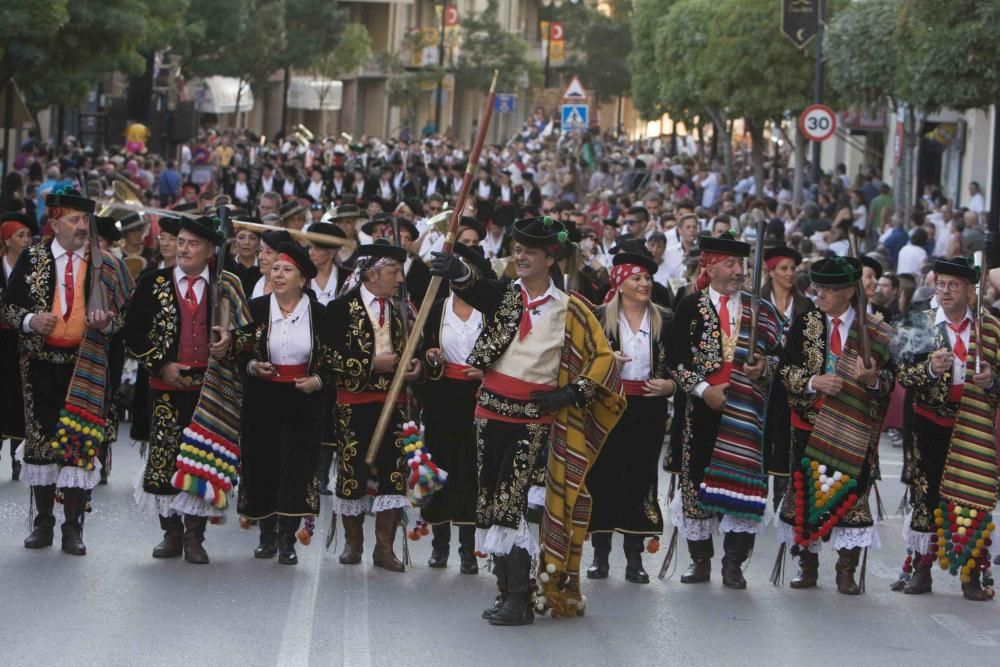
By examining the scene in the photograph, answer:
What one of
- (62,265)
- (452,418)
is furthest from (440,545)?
(62,265)

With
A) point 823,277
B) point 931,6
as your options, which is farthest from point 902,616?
point 931,6

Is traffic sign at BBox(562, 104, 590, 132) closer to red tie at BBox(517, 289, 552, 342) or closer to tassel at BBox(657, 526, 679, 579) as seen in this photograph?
tassel at BBox(657, 526, 679, 579)

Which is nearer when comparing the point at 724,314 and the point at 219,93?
the point at 724,314

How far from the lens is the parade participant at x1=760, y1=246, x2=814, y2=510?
39.5 ft

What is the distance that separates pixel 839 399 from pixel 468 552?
232 centimetres

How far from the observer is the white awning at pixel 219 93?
59.6m

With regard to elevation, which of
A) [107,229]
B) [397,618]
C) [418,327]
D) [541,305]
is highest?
[107,229]

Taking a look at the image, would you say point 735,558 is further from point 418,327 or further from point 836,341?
point 418,327

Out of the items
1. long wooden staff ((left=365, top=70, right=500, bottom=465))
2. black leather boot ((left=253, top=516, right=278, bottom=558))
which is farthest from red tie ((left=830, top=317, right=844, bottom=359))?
black leather boot ((left=253, top=516, right=278, bottom=558))

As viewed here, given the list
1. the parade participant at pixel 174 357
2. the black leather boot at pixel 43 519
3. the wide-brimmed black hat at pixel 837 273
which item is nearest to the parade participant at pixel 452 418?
the parade participant at pixel 174 357

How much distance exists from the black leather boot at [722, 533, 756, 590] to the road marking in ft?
3.73

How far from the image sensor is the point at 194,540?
10727mm

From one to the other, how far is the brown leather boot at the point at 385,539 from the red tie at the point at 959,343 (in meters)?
3.32

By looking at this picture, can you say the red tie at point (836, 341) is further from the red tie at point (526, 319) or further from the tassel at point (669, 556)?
the red tie at point (526, 319)
